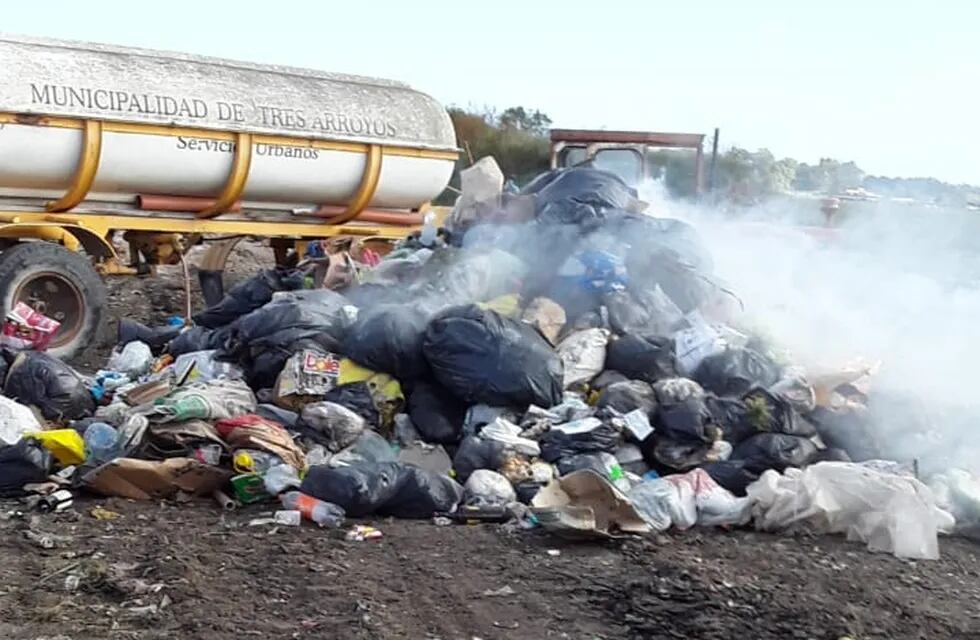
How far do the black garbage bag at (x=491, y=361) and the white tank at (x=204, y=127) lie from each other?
11.7ft

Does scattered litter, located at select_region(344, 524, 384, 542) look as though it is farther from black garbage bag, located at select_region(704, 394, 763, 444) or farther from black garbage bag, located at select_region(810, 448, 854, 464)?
black garbage bag, located at select_region(810, 448, 854, 464)

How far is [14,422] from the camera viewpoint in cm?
526

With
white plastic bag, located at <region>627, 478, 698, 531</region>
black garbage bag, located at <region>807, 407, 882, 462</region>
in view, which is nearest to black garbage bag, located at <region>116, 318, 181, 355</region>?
white plastic bag, located at <region>627, 478, 698, 531</region>

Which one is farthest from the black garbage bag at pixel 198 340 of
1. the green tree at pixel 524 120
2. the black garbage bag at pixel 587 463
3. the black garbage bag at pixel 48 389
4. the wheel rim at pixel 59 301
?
the green tree at pixel 524 120

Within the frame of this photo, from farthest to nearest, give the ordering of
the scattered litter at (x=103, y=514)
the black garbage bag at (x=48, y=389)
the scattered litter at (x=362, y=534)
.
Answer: the black garbage bag at (x=48, y=389), the scattered litter at (x=103, y=514), the scattered litter at (x=362, y=534)

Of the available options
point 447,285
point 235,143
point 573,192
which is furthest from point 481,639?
point 235,143

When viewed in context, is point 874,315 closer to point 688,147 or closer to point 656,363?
point 656,363

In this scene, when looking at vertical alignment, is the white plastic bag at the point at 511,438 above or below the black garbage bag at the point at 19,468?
above

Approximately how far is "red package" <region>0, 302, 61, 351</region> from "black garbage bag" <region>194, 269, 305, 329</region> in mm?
1017

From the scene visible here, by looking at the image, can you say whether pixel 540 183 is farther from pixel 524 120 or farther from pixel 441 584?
pixel 524 120

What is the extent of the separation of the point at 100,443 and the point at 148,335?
2.59 metres

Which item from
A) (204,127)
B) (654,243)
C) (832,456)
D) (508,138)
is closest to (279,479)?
(832,456)

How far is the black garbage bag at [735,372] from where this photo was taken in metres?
5.80

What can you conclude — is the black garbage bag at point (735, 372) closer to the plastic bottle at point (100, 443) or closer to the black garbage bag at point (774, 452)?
the black garbage bag at point (774, 452)
